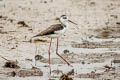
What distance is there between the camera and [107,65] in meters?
9.18

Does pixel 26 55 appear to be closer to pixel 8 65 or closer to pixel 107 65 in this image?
pixel 8 65

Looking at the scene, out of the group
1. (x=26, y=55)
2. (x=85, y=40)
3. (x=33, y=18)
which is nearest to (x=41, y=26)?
(x=33, y=18)

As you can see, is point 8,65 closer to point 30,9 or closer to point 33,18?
point 33,18

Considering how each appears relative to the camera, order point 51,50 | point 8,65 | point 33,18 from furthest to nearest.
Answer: point 33,18
point 51,50
point 8,65

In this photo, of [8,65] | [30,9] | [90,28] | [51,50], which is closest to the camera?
[8,65]

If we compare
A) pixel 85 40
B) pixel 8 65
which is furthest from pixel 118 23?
pixel 8 65

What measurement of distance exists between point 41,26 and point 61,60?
10.6 feet

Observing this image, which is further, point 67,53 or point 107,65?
point 67,53

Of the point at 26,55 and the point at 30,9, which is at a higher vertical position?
the point at 30,9

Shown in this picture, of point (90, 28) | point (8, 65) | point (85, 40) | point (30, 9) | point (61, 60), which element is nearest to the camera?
point (8, 65)

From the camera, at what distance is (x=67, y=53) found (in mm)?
10094

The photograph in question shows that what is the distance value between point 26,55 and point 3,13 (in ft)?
14.9

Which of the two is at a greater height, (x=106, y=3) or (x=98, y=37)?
(x=106, y=3)

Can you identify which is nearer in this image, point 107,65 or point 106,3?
point 107,65
